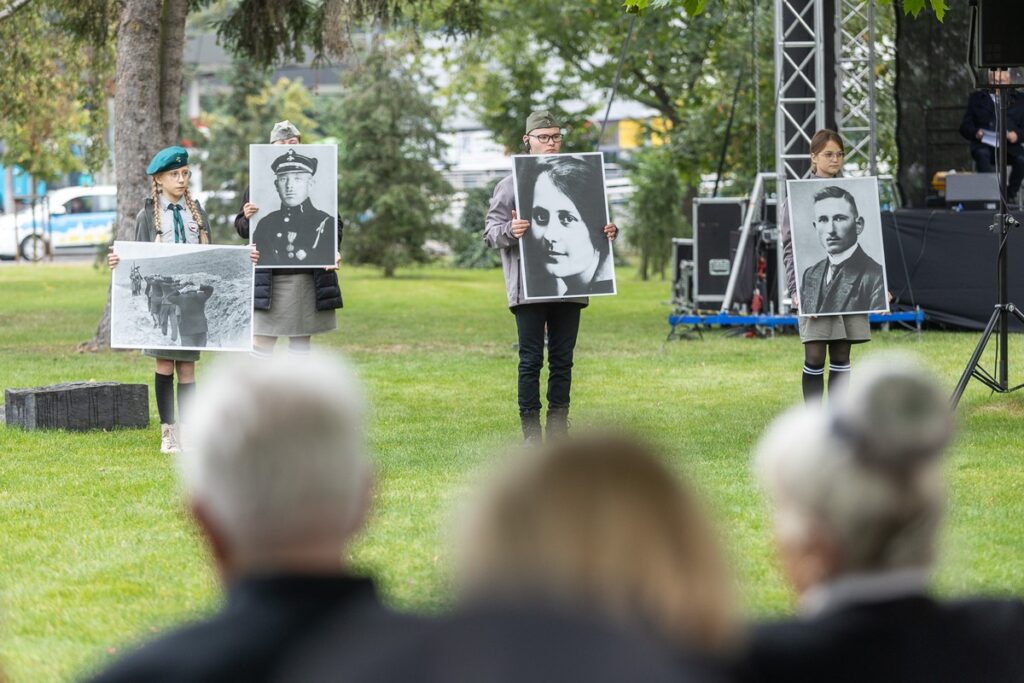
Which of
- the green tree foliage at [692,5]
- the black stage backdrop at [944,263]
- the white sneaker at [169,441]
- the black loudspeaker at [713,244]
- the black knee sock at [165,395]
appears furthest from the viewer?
the black loudspeaker at [713,244]

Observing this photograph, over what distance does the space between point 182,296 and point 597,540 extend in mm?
7504

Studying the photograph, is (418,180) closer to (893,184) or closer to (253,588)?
(893,184)

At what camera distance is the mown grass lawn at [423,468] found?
5.57m

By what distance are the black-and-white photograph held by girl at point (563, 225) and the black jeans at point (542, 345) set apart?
0.47 feet

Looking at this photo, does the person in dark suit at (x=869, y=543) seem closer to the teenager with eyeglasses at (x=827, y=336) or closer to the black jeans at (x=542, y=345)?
the black jeans at (x=542, y=345)

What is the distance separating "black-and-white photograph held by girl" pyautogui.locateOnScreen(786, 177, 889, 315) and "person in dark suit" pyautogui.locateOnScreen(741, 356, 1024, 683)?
22.4ft

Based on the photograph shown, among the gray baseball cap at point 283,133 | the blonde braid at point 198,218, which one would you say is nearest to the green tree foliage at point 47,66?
the gray baseball cap at point 283,133

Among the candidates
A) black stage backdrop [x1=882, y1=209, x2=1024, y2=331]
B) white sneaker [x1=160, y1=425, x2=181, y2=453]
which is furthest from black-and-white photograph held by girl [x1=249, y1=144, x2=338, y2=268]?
black stage backdrop [x1=882, y1=209, x2=1024, y2=331]

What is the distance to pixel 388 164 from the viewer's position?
108ft

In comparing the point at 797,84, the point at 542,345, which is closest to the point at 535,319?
the point at 542,345

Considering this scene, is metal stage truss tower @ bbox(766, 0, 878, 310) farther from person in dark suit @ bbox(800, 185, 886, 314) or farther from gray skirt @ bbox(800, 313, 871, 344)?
gray skirt @ bbox(800, 313, 871, 344)

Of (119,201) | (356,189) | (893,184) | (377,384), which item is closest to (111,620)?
(377,384)

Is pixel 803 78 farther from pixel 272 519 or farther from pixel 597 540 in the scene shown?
pixel 597 540

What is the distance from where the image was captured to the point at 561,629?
175 centimetres
